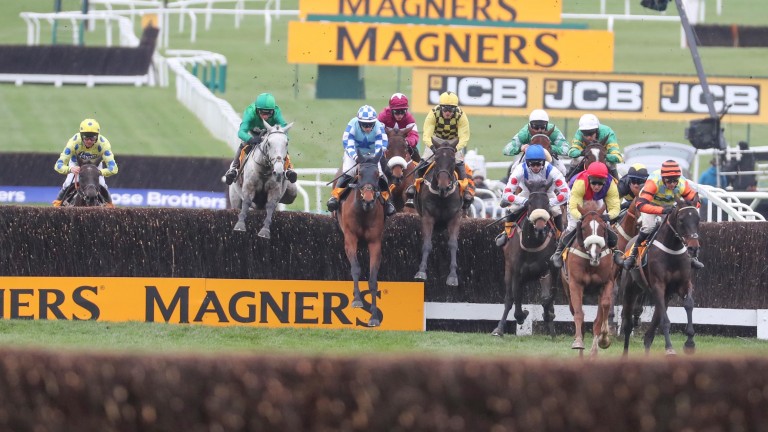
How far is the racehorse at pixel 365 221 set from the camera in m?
15.5

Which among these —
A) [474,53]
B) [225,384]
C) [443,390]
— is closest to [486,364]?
[443,390]

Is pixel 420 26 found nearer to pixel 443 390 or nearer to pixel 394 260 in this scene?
pixel 394 260

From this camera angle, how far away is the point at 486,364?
7121mm

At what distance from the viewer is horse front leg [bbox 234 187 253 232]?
53.3 ft

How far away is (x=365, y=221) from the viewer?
51.3 ft

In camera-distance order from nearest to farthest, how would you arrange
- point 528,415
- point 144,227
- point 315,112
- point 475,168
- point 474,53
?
point 528,415, point 144,227, point 475,168, point 474,53, point 315,112

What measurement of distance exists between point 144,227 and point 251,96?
18944 mm

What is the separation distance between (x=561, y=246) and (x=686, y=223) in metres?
1.20

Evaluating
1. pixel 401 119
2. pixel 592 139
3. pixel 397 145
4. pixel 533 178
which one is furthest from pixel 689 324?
pixel 401 119

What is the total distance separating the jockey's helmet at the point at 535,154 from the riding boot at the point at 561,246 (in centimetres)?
100

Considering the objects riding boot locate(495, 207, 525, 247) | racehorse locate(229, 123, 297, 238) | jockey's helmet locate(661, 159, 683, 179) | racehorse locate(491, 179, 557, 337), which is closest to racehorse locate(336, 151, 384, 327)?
racehorse locate(229, 123, 297, 238)

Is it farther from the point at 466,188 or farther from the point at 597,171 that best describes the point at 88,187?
the point at 597,171

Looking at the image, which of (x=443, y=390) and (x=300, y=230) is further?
(x=300, y=230)

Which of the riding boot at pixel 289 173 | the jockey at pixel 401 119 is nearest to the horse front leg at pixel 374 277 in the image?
the riding boot at pixel 289 173
